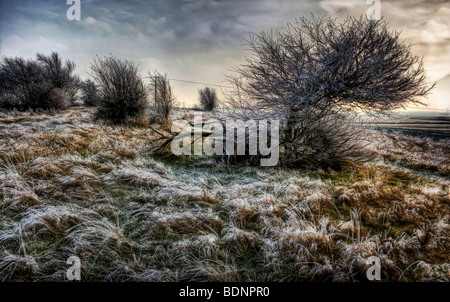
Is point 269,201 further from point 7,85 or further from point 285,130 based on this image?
point 7,85

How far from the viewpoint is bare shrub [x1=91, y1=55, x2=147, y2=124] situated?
9.30 meters

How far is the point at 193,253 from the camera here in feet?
6.64

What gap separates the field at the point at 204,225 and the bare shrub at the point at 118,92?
5568mm

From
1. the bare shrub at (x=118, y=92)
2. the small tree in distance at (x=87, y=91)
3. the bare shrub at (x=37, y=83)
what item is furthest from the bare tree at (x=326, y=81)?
the small tree in distance at (x=87, y=91)

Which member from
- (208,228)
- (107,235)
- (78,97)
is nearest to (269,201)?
(208,228)

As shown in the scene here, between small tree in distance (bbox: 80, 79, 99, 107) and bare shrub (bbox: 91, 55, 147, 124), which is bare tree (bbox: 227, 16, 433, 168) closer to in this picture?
bare shrub (bbox: 91, 55, 147, 124)

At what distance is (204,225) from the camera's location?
8.26 ft

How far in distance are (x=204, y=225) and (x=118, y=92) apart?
9226mm

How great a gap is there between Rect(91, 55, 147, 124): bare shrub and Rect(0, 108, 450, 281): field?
18.3 feet

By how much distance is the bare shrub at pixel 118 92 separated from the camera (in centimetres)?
930

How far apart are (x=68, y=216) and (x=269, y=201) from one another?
266 cm
